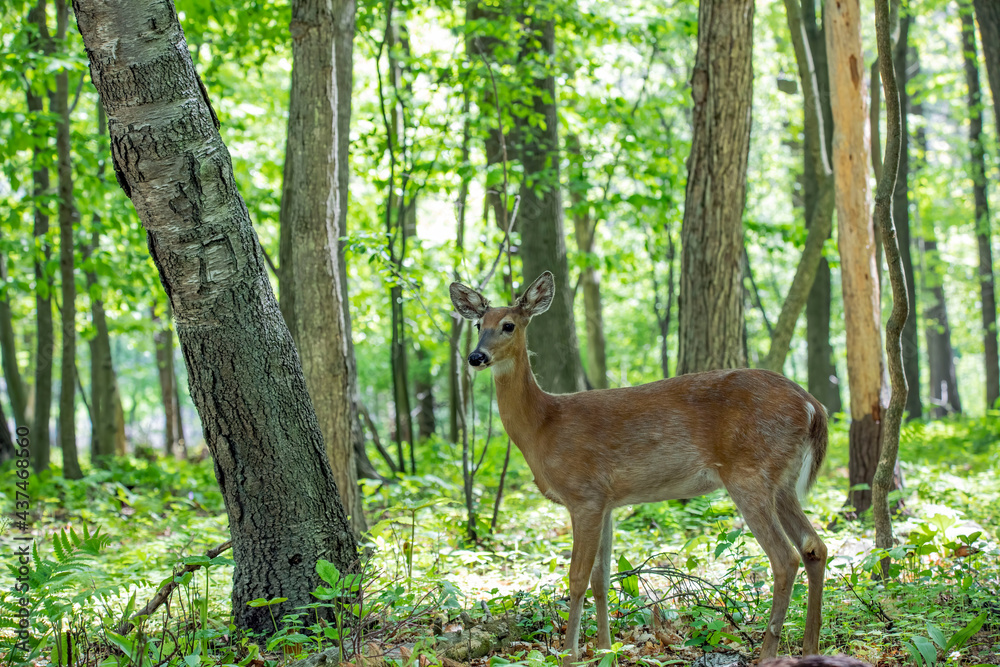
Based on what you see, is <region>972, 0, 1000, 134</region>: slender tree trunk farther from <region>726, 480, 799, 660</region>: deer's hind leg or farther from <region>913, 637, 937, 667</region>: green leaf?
<region>913, 637, 937, 667</region>: green leaf

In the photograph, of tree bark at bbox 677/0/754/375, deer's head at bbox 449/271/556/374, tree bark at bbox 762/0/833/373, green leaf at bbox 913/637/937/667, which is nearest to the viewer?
green leaf at bbox 913/637/937/667

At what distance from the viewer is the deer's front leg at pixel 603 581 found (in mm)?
4066

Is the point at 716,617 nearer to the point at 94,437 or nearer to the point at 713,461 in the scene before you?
the point at 713,461

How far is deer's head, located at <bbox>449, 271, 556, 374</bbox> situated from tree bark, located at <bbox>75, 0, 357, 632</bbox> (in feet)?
3.89

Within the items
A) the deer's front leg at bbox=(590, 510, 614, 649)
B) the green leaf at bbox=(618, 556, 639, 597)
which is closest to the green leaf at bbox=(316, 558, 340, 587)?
the deer's front leg at bbox=(590, 510, 614, 649)

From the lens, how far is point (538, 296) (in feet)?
16.5

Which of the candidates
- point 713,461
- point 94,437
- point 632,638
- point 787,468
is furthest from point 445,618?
point 94,437

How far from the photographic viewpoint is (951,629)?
361 cm

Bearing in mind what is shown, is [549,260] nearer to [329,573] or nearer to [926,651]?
[329,573]

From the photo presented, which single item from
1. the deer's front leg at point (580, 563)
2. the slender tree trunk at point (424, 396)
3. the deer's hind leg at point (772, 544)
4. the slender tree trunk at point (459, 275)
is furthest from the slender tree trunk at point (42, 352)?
the deer's hind leg at point (772, 544)

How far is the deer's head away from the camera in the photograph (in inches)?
186

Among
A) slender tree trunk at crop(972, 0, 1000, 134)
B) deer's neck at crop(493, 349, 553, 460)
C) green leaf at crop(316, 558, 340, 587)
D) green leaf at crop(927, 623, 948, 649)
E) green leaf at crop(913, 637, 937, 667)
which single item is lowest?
green leaf at crop(913, 637, 937, 667)

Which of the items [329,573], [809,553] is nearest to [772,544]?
[809,553]

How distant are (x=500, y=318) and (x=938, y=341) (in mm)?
24398
